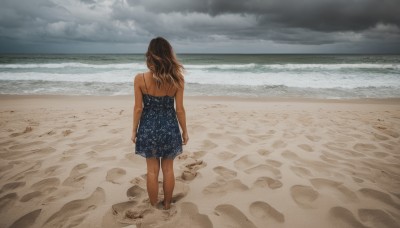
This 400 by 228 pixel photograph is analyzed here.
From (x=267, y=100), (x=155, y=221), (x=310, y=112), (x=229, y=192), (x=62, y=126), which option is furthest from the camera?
(x=267, y=100)

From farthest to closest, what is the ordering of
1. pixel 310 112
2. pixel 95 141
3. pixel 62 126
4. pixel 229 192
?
pixel 310 112
pixel 62 126
pixel 95 141
pixel 229 192

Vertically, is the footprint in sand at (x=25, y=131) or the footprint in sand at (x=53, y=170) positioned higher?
the footprint in sand at (x=25, y=131)

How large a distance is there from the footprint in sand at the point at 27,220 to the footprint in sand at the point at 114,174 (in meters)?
0.85

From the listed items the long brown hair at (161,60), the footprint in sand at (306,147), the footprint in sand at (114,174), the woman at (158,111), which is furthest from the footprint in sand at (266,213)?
the footprint in sand at (306,147)

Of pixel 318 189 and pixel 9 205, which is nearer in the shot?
pixel 9 205

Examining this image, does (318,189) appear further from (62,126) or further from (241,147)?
(62,126)

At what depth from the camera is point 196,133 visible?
5.02m

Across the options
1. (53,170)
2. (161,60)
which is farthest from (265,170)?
(53,170)

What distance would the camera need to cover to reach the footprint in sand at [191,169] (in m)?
3.28

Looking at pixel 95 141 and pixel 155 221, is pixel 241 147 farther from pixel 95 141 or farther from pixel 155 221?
pixel 95 141

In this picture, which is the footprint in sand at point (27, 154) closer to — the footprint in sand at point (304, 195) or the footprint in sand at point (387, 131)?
the footprint in sand at point (304, 195)

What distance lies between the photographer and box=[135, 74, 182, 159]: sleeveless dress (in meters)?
2.41

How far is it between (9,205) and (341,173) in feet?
13.4

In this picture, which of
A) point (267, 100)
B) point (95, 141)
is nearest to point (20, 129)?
point (95, 141)
